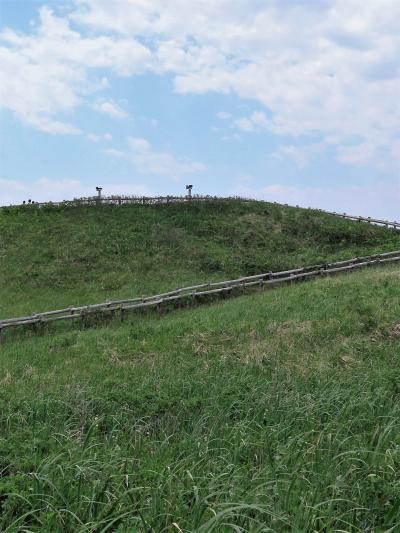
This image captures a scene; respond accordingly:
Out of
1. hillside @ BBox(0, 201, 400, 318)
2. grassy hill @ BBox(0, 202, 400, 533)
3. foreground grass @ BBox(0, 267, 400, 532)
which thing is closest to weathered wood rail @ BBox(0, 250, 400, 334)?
grassy hill @ BBox(0, 202, 400, 533)

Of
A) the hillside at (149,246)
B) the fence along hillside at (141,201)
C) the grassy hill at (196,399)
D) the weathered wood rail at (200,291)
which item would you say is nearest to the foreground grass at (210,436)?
the grassy hill at (196,399)

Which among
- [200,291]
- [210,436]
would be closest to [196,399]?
[210,436]

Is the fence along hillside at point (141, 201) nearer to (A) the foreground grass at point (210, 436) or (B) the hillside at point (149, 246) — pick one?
(B) the hillside at point (149, 246)

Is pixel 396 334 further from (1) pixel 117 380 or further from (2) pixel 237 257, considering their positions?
(2) pixel 237 257

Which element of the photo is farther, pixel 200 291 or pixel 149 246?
pixel 149 246

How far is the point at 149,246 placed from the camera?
29156 mm

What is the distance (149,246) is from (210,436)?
80.4ft

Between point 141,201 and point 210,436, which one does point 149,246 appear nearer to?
point 141,201

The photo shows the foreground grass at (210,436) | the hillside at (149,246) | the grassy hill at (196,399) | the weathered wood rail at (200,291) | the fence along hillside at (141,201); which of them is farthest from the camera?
the fence along hillside at (141,201)

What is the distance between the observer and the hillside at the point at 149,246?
24.1m

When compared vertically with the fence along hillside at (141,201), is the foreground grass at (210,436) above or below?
below

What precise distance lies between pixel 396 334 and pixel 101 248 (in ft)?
62.7

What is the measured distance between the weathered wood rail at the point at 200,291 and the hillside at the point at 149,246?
2.05m

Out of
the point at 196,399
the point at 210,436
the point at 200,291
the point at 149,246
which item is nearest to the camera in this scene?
the point at 210,436
